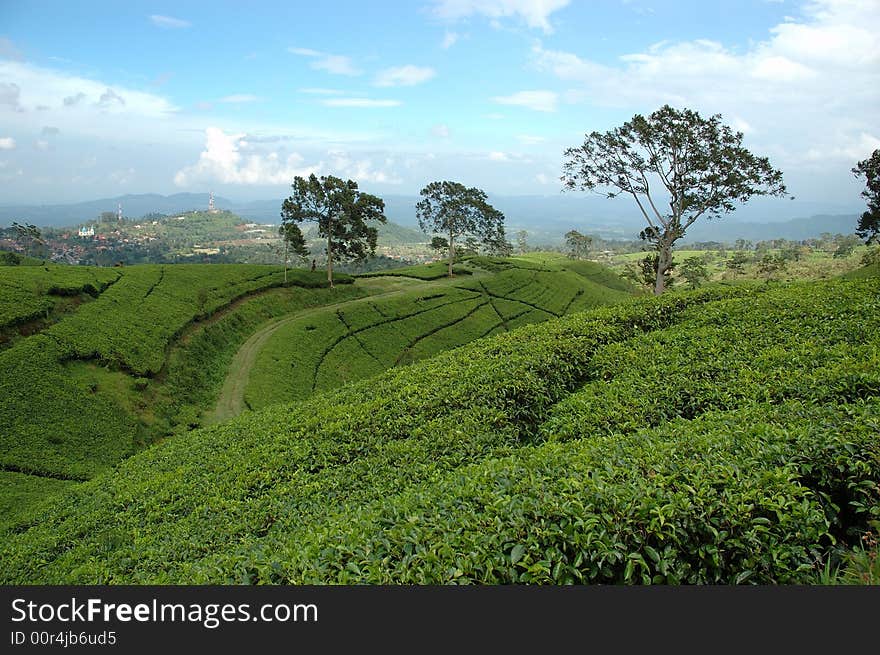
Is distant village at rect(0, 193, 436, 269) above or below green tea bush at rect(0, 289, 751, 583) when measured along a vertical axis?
above

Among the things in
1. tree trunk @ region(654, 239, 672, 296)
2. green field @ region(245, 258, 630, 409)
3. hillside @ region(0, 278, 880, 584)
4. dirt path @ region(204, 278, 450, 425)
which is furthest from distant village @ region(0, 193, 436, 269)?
hillside @ region(0, 278, 880, 584)

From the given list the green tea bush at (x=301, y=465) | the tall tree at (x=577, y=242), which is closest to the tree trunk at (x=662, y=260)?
the green tea bush at (x=301, y=465)

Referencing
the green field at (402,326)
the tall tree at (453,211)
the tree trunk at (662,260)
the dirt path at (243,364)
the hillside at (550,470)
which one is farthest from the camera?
the tall tree at (453,211)

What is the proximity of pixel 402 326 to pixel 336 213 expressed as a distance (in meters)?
9.10

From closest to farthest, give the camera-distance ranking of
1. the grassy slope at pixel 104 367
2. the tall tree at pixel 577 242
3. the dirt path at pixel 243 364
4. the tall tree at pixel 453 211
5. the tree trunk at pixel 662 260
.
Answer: the grassy slope at pixel 104 367
the dirt path at pixel 243 364
the tree trunk at pixel 662 260
the tall tree at pixel 453 211
the tall tree at pixel 577 242

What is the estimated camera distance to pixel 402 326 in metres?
31.5

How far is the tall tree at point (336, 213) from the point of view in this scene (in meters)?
32.1

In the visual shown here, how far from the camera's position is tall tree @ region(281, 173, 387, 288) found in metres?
32.1

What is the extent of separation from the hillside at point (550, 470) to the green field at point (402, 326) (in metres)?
11.9

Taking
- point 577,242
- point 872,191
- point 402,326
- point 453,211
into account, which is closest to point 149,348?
point 402,326

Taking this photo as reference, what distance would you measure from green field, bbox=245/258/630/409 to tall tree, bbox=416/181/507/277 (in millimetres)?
4783

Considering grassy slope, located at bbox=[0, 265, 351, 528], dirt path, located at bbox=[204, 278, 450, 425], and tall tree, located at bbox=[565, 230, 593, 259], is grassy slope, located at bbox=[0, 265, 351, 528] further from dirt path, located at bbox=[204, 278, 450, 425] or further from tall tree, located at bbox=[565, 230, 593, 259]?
tall tree, located at bbox=[565, 230, 593, 259]

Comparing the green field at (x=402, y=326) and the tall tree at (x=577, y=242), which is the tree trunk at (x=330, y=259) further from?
the tall tree at (x=577, y=242)

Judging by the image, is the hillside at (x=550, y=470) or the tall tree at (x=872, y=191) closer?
the hillside at (x=550, y=470)
